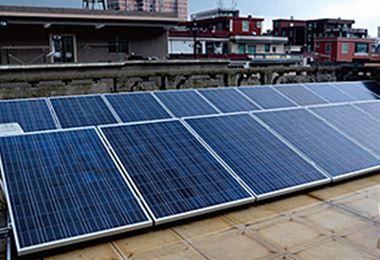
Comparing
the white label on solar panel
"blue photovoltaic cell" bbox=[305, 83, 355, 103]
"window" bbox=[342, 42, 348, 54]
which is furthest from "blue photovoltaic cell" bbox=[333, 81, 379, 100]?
"window" bbox=[342, 42, 348, 54]

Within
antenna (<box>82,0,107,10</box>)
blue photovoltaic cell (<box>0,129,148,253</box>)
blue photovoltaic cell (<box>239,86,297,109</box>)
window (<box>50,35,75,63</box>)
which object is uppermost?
antenna (<box>82,0,107,10</box>)

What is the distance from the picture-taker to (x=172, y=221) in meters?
4.60

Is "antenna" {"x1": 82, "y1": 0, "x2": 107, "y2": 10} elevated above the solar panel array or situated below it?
above

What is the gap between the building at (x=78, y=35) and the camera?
21.8m

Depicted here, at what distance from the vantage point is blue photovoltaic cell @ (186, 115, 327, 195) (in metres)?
5.41

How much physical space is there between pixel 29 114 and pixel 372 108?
6593 millimetres

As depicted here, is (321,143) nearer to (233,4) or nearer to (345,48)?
(233,4)

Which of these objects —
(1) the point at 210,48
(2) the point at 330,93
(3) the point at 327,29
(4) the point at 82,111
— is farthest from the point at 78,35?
(3) the point at 327,29

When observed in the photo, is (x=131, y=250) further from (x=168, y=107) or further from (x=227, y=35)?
(x=227, y=35)

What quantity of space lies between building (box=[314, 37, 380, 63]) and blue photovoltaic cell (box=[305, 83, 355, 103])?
58480 mm

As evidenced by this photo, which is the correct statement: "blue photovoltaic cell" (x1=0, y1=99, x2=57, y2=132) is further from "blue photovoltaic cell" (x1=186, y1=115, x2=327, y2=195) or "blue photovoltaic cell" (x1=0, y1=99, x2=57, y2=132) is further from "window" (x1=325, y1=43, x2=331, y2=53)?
"window" (x1=325, y1=43, x2=331, y2=53)

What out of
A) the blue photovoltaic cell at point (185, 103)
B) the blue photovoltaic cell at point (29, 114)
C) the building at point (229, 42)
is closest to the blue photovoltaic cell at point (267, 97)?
the blue photovoltaic cell at point (185, 103)

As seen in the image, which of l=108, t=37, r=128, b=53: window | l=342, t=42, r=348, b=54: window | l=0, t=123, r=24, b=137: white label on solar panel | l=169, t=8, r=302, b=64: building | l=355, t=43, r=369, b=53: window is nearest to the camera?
l=0, t=123, r=24, b=137: white label on solar panel

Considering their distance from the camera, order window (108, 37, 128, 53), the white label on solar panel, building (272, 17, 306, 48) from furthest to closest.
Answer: building (272, 17, 306, 48) < window (108, 37, 128, 53) < the white label on solar panel
